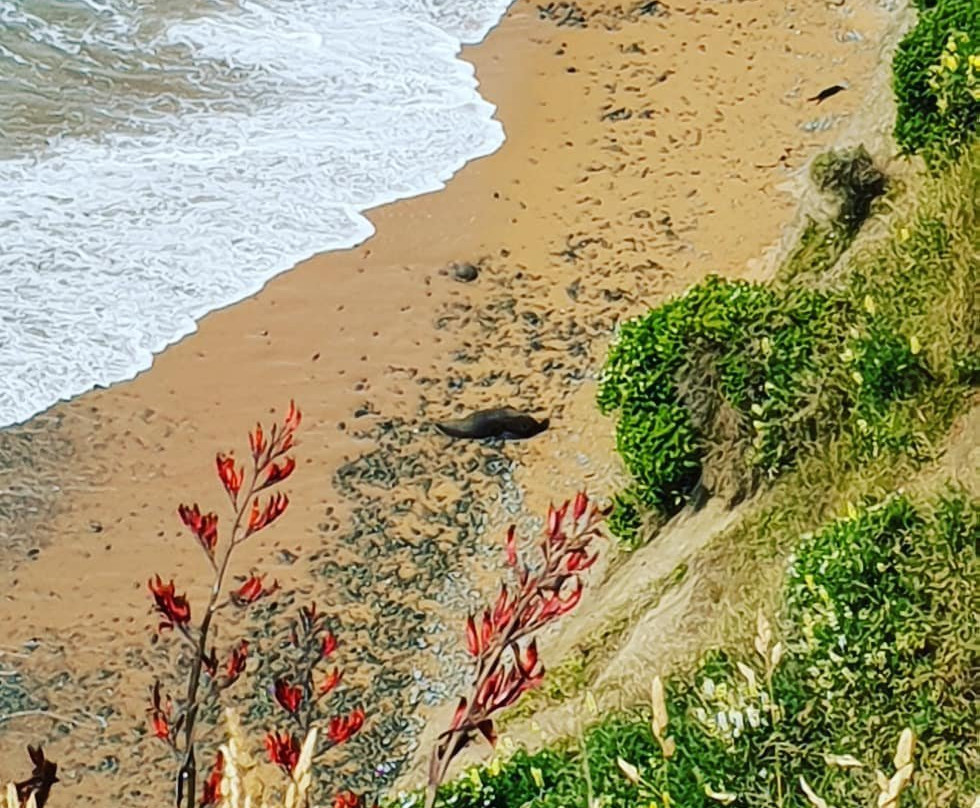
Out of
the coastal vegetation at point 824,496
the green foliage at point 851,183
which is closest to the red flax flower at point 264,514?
the coastal vegetation at point 824,496

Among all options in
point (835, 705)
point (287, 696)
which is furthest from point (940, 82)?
point (287, 696)

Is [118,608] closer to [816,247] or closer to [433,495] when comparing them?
[433,495]

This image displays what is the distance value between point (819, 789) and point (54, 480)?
224 inches

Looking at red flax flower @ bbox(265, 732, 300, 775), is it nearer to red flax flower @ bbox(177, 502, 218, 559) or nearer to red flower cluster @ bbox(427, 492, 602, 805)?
red flower cluster @ bbox(427, 492, 602, 805)

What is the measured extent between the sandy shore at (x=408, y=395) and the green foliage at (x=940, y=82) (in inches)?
111

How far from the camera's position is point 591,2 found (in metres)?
14.8

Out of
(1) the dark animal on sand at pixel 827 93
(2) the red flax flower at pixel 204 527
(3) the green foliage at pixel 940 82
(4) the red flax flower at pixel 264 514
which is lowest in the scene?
(1) the dark animal on sand at pixel 827 93

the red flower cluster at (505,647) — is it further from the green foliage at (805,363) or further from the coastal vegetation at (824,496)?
the green foliage at (805,363)

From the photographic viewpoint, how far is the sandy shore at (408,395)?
7586 mm

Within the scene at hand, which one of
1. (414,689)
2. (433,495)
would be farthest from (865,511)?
(433,495)

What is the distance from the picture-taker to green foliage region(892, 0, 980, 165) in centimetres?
681

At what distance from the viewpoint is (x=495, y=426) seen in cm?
903

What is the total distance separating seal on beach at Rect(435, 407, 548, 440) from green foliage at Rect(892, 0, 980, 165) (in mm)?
2945

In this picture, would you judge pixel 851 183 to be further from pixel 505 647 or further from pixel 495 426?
pixel 505 647
